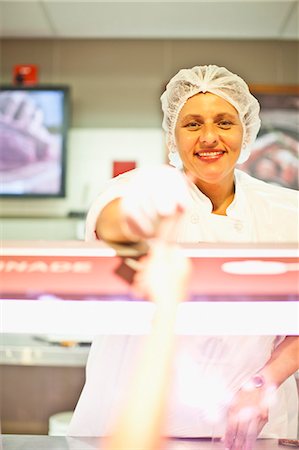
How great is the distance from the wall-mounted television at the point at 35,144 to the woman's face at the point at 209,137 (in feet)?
6.32

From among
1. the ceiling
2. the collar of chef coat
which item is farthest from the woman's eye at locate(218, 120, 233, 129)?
the ceiling

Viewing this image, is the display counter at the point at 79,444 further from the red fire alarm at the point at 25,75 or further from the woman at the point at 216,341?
the red fire alarm at the point at 25,75

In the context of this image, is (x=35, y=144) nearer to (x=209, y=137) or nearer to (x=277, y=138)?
(x=277, y=138)

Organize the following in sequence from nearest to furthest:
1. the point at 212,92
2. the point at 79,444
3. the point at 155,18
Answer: the point at 79,444 < the point at 212,92 < the point at 155,18

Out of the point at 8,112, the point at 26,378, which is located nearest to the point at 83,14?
the point at 8,112

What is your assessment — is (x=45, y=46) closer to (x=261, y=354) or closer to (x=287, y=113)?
(x=287, y=113)

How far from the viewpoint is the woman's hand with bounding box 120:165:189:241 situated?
0.47m

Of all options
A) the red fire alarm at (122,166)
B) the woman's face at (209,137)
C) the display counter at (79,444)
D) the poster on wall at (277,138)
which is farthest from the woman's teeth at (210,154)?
the poster on wall at (277,138)

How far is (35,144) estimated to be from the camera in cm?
278

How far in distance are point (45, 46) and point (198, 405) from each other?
99.0 inches

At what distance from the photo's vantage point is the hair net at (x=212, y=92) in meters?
0.89

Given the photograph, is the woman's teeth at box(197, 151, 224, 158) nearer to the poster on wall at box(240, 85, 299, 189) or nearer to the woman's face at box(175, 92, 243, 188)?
the woman's face at box(175, 92, 243, 188)

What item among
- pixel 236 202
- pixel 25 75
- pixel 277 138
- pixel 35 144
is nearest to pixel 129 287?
pixel 236 202

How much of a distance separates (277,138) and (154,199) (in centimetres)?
206
